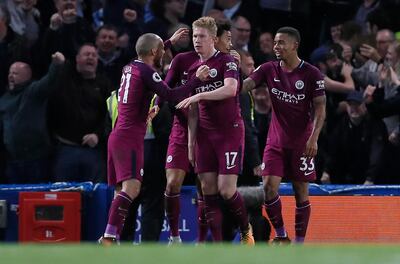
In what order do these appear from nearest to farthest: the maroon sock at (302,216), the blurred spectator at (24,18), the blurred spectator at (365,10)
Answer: the maroon sock at (302,216) < the blurred spectator at (24,18) < the blurred spectator at (365,10)

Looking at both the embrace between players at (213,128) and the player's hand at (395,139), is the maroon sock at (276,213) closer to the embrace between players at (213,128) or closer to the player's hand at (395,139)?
the embrace between players at (213,128)

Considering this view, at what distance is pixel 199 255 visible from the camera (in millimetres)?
8062

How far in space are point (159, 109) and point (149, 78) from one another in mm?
1301

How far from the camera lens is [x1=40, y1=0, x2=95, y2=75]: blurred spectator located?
680 inches

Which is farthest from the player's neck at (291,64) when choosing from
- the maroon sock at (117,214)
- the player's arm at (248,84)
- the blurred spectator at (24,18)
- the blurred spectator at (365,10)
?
the blurred spectator at (24,18)

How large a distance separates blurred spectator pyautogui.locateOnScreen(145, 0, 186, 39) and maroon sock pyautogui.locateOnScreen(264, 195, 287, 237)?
188 inches

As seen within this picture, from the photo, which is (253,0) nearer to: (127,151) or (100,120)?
(100,120)

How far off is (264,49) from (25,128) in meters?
3.63

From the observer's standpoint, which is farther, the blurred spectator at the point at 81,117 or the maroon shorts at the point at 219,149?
the blurred spectator at the point at 81,117

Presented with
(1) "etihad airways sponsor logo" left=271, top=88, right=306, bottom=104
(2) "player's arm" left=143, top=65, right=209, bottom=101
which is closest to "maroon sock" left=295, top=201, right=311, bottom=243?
(1) "etihad airways sponsor logo" left=271, top=88, right=306, bottom=104

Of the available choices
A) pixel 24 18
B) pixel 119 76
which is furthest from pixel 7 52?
pixel 119 76

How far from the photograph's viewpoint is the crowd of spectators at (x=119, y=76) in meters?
16.4

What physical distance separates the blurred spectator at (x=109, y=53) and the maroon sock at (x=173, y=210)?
3511mm

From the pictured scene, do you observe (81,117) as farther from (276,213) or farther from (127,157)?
(276,213)
